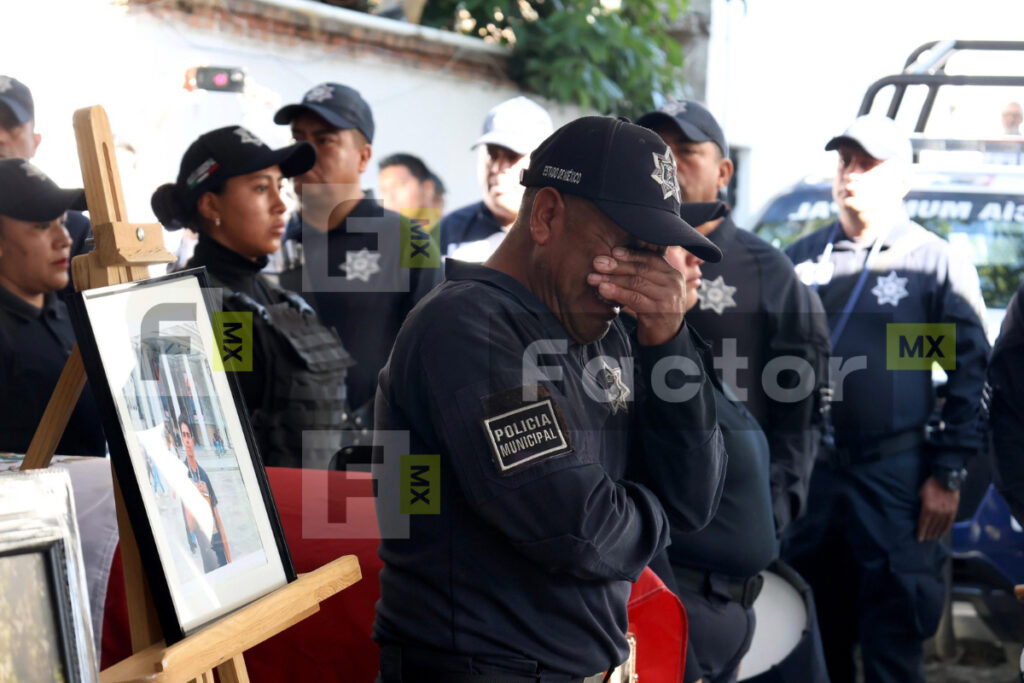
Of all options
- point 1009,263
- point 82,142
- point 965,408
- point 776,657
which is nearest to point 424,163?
point 1009,263

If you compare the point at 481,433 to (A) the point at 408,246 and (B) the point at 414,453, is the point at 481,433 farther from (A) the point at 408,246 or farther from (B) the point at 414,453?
(A) the point at 408,246

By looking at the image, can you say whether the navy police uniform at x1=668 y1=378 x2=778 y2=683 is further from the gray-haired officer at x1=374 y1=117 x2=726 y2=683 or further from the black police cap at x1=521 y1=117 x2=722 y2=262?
the black police cap at x1=521 y1=117 x2=722 y2=262

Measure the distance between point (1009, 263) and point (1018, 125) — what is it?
189 cm

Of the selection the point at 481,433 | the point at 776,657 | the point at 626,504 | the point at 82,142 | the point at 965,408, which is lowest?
the point at 776,657

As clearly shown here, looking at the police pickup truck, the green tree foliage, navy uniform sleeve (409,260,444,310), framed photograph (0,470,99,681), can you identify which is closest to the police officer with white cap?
navy uniform sleeve (409,260,444,310)

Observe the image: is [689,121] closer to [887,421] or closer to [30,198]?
[887,421]

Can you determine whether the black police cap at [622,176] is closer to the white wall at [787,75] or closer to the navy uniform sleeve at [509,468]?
the navy uniform sleeve at [509,468]

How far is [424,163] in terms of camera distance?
8461 millimetres

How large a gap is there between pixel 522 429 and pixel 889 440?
2794mm

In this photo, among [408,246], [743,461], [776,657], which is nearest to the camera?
[743,461]

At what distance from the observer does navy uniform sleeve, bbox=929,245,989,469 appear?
405cm

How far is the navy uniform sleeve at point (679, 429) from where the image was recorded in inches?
75.9

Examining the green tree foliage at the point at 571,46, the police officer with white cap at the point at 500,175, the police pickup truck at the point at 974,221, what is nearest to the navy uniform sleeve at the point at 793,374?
the police pickup truck at the point at 974,221

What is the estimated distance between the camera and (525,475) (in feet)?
5.69
